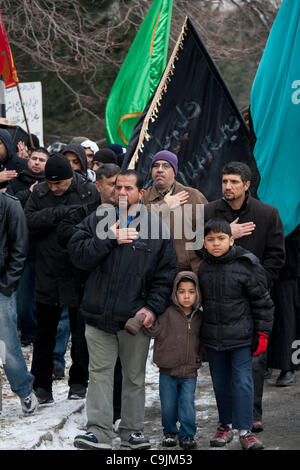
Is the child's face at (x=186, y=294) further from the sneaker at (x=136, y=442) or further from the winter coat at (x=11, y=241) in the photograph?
the winter coat at (x=11, y=241)

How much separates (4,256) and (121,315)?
3.83 feet

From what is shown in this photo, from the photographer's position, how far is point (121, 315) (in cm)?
509

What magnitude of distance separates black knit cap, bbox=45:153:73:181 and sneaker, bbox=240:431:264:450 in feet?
7.62

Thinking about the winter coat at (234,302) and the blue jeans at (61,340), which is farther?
the blue jeans at (61,340)

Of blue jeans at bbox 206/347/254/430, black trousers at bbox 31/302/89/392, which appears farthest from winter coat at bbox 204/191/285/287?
black trousers at bbox 31/302/89/392

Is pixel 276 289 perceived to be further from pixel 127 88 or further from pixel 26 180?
pixel 127 88

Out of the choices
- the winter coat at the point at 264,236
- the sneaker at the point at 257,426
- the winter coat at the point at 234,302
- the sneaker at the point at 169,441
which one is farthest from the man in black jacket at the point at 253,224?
the sneaker at the point at 169,441

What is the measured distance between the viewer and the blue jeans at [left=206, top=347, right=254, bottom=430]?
5250 millimetres

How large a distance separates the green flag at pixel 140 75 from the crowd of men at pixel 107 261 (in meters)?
2.14

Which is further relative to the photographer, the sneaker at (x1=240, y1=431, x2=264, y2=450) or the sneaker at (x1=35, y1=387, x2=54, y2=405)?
the sneaker at (x1=35, y1=387, x2=54, y2=405)

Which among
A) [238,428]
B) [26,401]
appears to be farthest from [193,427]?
[26,401]

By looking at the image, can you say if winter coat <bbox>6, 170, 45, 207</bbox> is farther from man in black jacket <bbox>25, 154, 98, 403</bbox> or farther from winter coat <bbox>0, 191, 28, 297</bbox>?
winter coat <bbox>0, 191, 28, 297</bbox>

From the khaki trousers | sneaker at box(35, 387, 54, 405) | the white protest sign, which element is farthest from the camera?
the white protest sign

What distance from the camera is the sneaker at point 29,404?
5.84 metres
